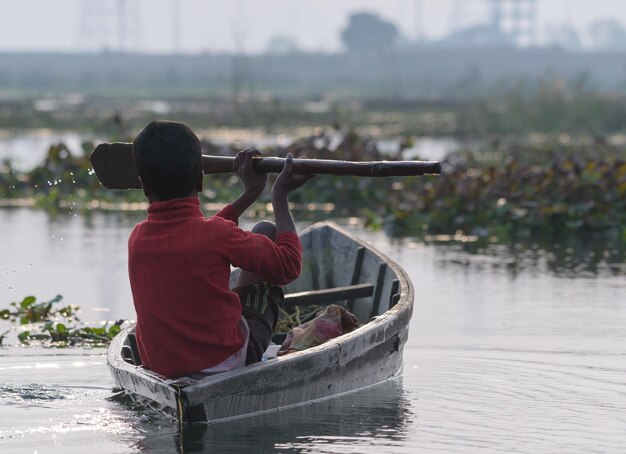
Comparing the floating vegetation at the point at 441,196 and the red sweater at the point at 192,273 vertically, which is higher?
the red sweater at the point at 192,273

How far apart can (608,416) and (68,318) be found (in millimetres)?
4120

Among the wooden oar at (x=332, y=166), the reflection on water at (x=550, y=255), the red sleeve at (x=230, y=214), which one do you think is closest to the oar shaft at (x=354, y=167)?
the wooden oar at (x=332, y=166)

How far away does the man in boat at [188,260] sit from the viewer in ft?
19.7

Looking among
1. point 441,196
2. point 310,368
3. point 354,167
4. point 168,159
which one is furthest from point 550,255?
point 168,159

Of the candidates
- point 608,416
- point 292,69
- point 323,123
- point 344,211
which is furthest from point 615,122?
point 292,69

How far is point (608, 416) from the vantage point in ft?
22.4

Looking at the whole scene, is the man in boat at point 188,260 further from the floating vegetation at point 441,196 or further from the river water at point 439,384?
the floating vegetation at point 441,196

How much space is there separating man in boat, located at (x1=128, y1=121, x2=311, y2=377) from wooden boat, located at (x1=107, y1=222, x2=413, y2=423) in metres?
0.12

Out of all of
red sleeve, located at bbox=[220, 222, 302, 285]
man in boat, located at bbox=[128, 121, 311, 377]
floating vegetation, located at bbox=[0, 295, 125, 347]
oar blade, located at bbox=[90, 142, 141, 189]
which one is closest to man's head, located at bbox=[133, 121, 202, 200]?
man in boat, located at bbox=[128, 121, 311, 377]

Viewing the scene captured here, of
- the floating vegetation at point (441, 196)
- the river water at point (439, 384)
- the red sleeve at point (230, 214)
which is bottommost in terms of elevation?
the river water at point (439, 384)

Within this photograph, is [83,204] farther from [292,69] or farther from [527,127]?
[292,69]

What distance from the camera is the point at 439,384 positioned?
7.57 meters

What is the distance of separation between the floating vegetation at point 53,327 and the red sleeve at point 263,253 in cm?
271

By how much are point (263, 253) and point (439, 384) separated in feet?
5.94
